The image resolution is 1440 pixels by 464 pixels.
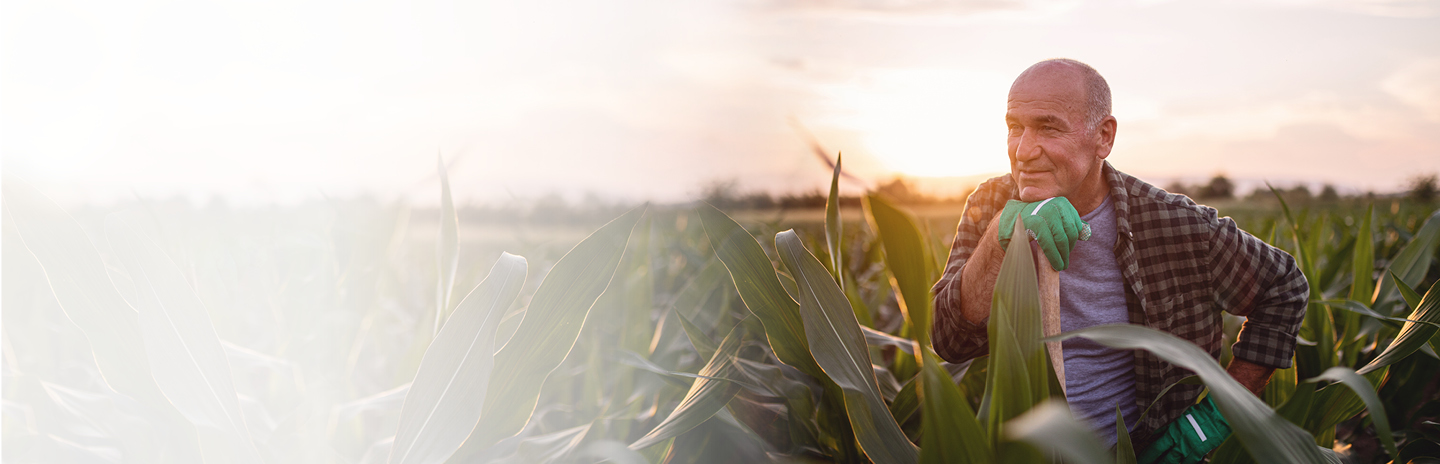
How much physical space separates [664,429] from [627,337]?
1.51 ft

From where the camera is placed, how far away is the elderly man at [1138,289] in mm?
680

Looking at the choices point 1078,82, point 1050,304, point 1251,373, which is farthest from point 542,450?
point 1251,373

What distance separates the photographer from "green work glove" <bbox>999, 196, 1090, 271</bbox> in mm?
595

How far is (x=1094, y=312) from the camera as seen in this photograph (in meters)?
0.70

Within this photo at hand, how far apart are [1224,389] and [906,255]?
386 mm

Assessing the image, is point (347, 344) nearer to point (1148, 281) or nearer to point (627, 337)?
point (627, 337)

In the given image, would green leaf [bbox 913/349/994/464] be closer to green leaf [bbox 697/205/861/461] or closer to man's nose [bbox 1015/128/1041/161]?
green leaf [bbox 697/205/861/461]

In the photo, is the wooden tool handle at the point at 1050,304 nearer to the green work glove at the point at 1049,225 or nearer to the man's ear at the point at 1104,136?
the green work glove at the point at 1049,225

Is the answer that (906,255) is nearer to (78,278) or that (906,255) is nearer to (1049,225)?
(1049,225)

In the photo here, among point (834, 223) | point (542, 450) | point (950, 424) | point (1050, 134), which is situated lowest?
point (542, 450)

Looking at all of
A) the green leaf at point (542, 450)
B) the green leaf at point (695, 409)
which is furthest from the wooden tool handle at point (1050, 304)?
the green leaf at point (542, 450)

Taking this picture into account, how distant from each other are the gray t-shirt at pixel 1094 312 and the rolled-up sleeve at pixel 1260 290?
11 centimetres

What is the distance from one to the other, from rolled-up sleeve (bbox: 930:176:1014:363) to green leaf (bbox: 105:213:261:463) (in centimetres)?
70

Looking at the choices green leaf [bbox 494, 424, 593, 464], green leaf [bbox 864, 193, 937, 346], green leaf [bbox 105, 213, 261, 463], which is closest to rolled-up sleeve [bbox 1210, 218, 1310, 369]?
green leaf [bbox 864, 193, 937, 346]
